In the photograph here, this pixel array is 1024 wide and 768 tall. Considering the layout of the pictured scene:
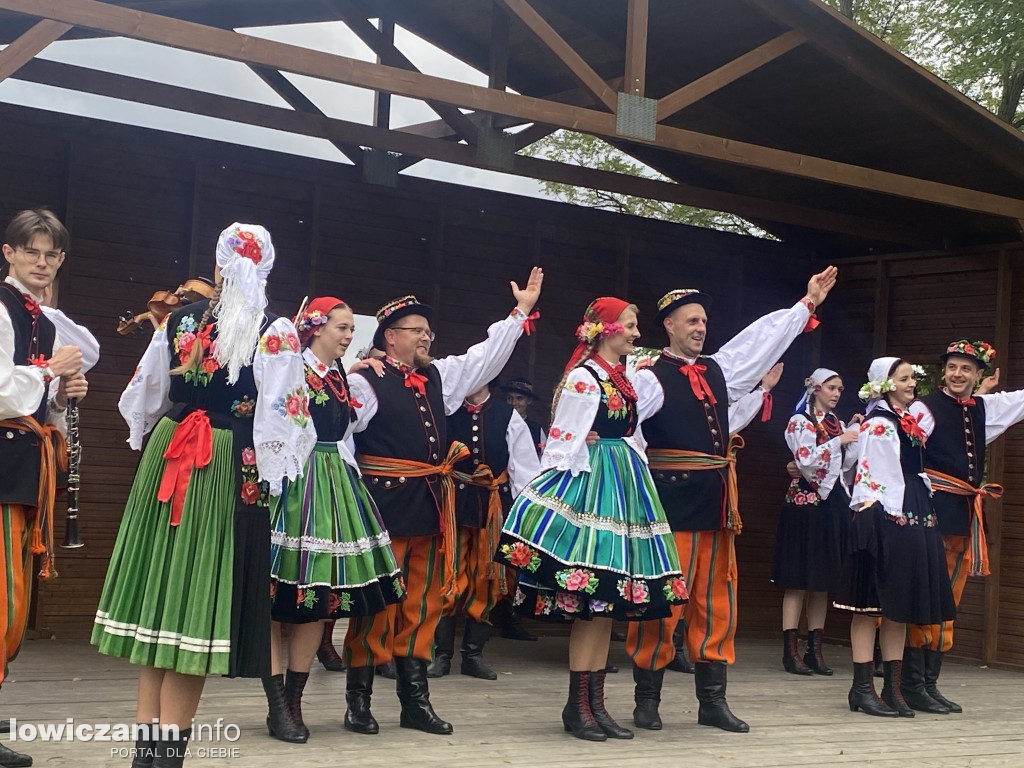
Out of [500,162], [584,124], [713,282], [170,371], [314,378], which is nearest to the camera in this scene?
[170,371]

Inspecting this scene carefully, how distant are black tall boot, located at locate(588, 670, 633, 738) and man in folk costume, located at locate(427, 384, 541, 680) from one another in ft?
5.06

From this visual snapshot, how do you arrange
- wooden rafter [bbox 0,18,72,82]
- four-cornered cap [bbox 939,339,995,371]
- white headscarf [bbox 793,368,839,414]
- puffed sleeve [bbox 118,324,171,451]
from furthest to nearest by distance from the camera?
white headscarf [bbox 793,368,839,414] → four-cornered cap [bbox 939,339,995,371] → wooden rafter [bbox 0,18,72,82] → puffed sleeve [bbox 118,324,171,451]

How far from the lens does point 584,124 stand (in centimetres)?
523

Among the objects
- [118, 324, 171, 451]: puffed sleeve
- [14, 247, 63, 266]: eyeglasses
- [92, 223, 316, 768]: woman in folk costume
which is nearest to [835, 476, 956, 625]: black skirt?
[92, 223, 316, 768]: woman in folk costume

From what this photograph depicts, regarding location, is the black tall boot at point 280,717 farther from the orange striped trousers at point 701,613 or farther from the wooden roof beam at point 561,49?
the wooden roof beam at point 561,49

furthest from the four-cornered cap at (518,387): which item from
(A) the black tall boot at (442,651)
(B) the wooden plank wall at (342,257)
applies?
(A) the black tall boot at (442,651)

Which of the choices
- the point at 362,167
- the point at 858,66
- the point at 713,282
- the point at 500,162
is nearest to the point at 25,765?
the point at 500,162

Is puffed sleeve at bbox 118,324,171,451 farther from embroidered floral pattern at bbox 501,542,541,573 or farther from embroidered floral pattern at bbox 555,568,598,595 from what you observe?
embroidered floral pattern at bbox 555,568,598,595

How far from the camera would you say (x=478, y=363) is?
5.02 metres

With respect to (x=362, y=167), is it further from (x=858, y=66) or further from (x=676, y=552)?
(x=676, y=552)

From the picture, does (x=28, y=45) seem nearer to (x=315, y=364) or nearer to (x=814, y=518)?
(x=315, y=364)

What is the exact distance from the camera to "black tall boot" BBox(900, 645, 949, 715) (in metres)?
5.54

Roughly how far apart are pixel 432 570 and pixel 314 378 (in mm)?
963

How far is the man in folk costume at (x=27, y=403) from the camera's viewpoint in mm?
3512
